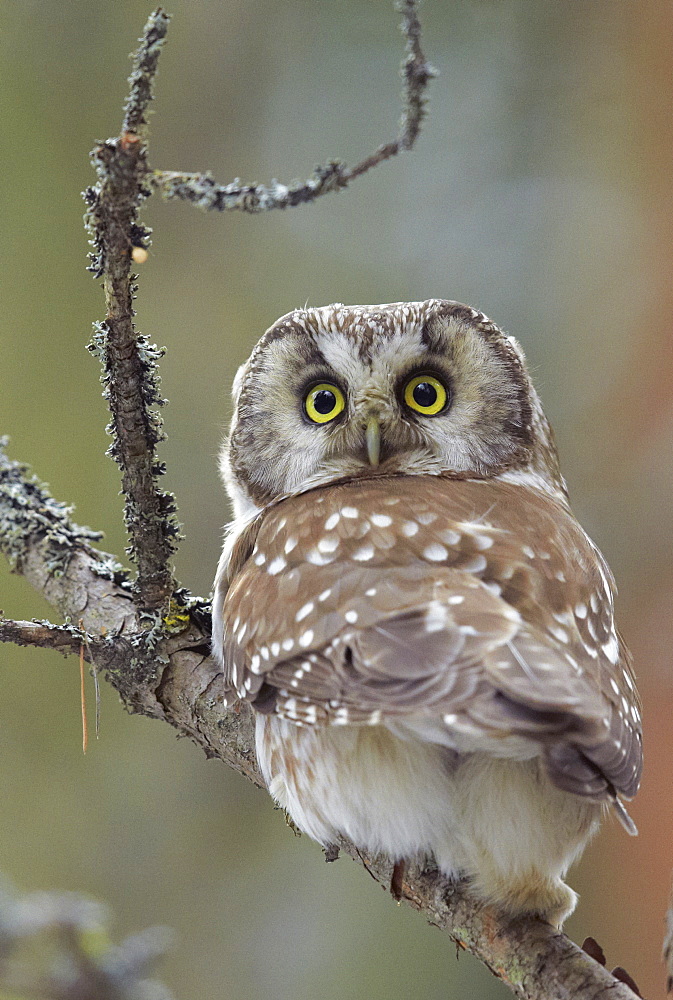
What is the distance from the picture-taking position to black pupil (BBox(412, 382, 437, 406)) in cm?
166

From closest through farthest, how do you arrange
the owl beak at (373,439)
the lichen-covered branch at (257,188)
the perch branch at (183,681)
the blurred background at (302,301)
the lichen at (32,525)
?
the lichen-covered branch at (257,188)
the perch branch at (183,681)
the owl beak at (373,439)
the lichen at (32,525)
the blurred background at (302,301)

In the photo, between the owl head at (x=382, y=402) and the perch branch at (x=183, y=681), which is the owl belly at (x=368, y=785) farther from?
the owl head at (x=382, y=402)

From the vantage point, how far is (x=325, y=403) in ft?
5.48

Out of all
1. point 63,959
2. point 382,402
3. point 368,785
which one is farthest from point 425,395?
point 63,959

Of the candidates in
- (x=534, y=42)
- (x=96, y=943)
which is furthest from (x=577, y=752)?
(x=534, y=42)

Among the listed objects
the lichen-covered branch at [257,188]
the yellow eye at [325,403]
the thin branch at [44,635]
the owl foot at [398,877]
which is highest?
the lichen-covered branch at [257,188]

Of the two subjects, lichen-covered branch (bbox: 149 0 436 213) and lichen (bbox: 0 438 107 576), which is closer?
lichen-covered branch (bbox: 149 0 436 213)

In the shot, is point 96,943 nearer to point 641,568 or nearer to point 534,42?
point 641,568

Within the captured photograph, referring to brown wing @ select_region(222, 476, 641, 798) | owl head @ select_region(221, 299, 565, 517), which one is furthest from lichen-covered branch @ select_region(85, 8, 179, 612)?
owl head @ select_region(221, 299, 565, 517)

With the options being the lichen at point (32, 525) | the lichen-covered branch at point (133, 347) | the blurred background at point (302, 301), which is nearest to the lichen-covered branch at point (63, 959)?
the lichen-covered branch at point (133, 347)

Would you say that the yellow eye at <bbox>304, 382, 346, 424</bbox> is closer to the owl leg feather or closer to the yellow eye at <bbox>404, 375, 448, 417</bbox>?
the yellow eye at <bbox>404, 375, 448, 417</bbox>

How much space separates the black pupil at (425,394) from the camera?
1657 millimetres

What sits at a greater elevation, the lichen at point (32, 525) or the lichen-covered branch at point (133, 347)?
the lichen-covered branch at point (133, 347)

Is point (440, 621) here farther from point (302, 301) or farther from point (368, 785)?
point (302, 301)
